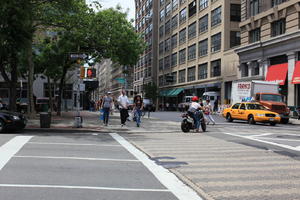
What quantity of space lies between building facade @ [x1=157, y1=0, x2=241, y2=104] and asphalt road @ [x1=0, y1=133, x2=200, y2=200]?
35.0 metres

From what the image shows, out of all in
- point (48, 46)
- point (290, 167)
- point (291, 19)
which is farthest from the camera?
point (291, 19)

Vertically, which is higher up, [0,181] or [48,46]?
[48,46]

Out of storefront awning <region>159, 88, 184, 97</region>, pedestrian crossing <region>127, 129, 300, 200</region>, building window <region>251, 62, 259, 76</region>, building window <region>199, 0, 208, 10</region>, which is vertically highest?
building window <region>199, 0, 208, 10</region>

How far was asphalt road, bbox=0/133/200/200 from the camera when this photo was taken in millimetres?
5191

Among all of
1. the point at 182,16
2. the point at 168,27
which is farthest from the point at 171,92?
the point at 168,27

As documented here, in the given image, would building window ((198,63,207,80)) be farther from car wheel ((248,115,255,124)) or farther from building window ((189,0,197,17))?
car wheel ((248,115,255,124))

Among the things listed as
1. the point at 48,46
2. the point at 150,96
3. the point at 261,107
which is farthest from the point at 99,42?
the point at 150,96

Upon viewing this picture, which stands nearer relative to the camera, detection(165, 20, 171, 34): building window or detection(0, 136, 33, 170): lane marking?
detection(0, 136, 33, 170): lane marking

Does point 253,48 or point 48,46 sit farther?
→ point 253,48

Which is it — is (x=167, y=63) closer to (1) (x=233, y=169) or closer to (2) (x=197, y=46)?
(2) (x=197, y=46)

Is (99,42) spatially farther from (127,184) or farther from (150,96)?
(150,96)

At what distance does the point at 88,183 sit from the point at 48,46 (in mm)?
23317

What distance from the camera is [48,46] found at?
89.7 feet

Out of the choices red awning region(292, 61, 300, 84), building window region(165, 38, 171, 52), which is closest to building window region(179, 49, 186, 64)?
building window region(165, 38, 171, 52)
